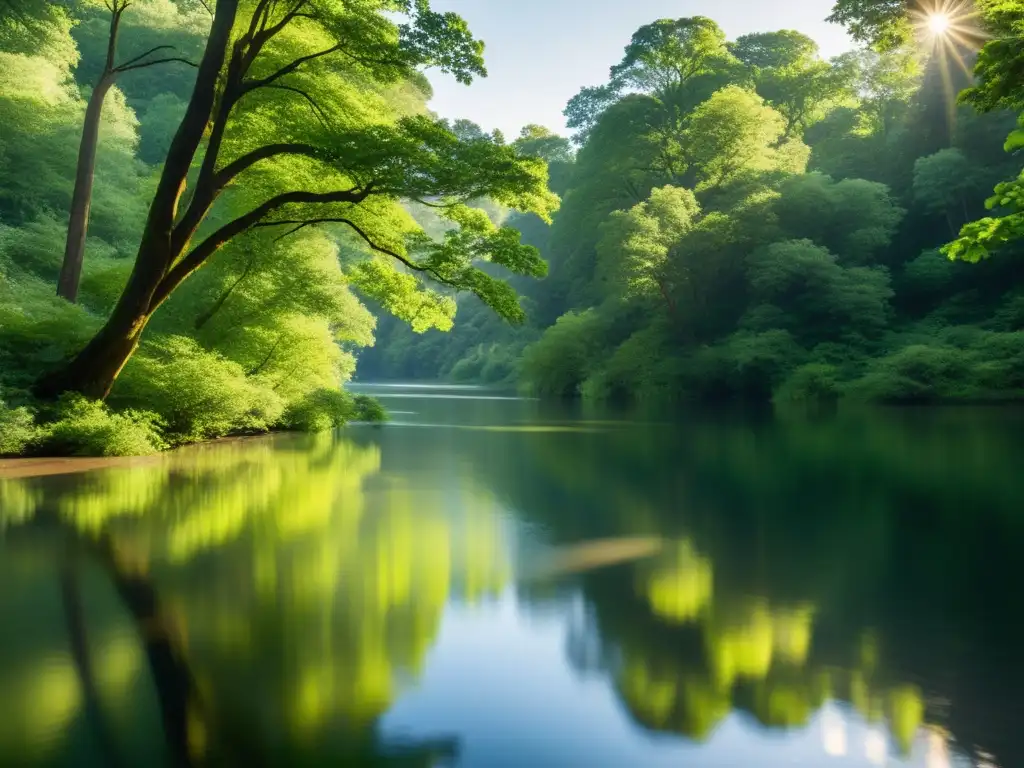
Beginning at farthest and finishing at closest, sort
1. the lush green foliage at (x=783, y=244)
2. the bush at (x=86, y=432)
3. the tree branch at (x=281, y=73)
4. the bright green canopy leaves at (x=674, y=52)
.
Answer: the bright green canopy leaves at (x=674, y=52) → the lush green foliage at (x=783, y=244) → the tree branch at (x=281, y=73) → the bush at (x=86, y=432)

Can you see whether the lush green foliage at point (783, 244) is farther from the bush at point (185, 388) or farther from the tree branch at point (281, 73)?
the tree branch at point (281, 73)

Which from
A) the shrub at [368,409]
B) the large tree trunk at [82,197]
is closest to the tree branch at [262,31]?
the large tree trunk at [82,197]

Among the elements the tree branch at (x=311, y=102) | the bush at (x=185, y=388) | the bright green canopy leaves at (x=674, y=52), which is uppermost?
→ the bright green canopy leaves at (x=674, y=52)

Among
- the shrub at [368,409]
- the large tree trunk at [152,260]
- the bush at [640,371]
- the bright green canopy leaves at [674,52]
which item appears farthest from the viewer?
the bright green canopy leaves at [674,52]

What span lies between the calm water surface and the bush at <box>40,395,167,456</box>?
7.14ft

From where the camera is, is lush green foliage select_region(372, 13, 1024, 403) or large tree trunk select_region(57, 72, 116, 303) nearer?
large tree trunk select_region(57, 72, 116, 303)

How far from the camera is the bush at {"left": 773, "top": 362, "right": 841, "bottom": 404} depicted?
3359 centimetres

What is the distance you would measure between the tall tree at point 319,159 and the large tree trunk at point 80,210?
10.00 ft

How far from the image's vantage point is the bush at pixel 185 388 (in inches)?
561

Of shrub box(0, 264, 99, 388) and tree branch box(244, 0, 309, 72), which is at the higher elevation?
tree branch box(244, 0, 309, 72)

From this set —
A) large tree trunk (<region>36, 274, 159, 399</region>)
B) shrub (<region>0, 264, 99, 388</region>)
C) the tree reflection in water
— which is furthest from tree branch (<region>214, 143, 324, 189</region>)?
the tree reflection in water

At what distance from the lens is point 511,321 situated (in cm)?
1539

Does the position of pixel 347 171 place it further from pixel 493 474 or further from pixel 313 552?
pixel 313 552

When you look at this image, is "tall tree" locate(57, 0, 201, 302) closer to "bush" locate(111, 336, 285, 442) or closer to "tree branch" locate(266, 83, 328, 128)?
"bush" locate(111, 336, 285, 442)
